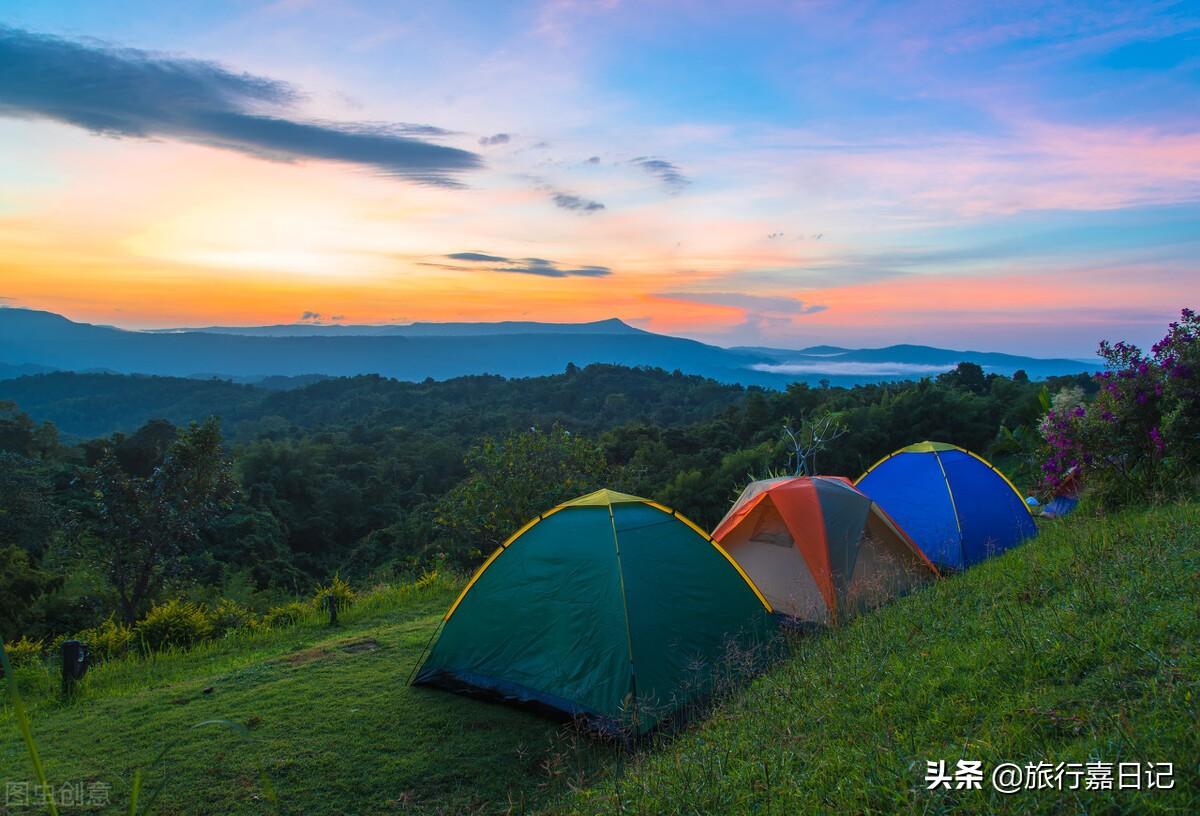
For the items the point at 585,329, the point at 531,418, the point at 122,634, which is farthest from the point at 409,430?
the point at 585,329

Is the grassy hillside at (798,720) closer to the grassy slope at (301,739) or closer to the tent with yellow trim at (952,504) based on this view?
the grassy slope at (301,739)

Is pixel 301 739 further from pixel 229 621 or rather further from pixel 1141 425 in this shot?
pixel 1141 425

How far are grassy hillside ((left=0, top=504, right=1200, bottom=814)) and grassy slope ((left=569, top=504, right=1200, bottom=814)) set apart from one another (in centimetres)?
1

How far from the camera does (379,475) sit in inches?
1452

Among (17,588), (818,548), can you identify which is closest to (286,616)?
(818,548)

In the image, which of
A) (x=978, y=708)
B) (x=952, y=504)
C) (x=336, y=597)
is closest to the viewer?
(x=978, y=708)

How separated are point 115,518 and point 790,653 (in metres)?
13.3

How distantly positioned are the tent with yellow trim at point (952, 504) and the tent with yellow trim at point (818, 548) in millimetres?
943

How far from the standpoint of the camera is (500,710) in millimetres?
5938

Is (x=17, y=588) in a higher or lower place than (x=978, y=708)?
lower

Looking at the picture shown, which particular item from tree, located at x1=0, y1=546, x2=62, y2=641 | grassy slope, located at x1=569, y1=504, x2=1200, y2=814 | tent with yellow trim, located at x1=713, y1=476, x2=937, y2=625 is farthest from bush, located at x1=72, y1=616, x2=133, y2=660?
tent with yellow trim, located at x1=713, y1=476, x2=937, y2=625

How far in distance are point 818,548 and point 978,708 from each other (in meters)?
4.27

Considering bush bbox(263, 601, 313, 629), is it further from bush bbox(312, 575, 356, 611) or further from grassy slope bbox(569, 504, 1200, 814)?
grassy slope bbox(569, 504, 1200, 814)

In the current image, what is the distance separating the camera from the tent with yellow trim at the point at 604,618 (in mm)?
5613
